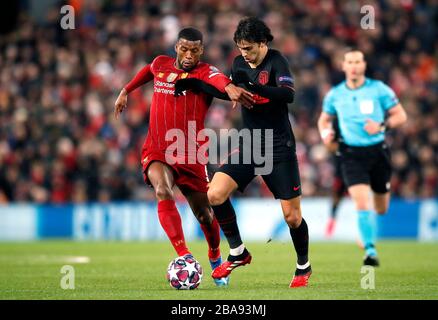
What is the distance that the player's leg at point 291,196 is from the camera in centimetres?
944

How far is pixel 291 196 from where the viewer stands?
9430mm

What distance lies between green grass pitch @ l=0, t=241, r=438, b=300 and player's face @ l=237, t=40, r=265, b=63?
2241 millimetres

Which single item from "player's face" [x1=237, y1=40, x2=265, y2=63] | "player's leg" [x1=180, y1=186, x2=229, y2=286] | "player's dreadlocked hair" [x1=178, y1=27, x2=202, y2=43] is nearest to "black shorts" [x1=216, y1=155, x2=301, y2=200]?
"player's leg" [x1=180, y1=186, x2=229, y2=286]

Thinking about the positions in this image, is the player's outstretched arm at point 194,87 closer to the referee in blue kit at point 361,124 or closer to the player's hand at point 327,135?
the player's hand at point 327,135

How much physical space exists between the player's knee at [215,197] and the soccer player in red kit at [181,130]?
430 millimetres

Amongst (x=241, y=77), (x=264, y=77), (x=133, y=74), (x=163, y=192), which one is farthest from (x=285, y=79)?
(x=133, y=74)

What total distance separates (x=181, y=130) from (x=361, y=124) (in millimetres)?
3951

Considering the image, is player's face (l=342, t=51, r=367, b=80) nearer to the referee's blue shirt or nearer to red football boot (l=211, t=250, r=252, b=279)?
the referee's blue shirt

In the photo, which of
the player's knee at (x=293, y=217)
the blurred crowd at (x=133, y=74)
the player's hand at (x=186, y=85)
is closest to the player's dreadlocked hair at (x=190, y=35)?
the player's hand at (x=186, y=85)

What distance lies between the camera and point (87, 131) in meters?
22.4

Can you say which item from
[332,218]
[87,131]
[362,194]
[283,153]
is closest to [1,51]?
[87,131]

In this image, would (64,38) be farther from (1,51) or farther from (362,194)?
(362,194)
